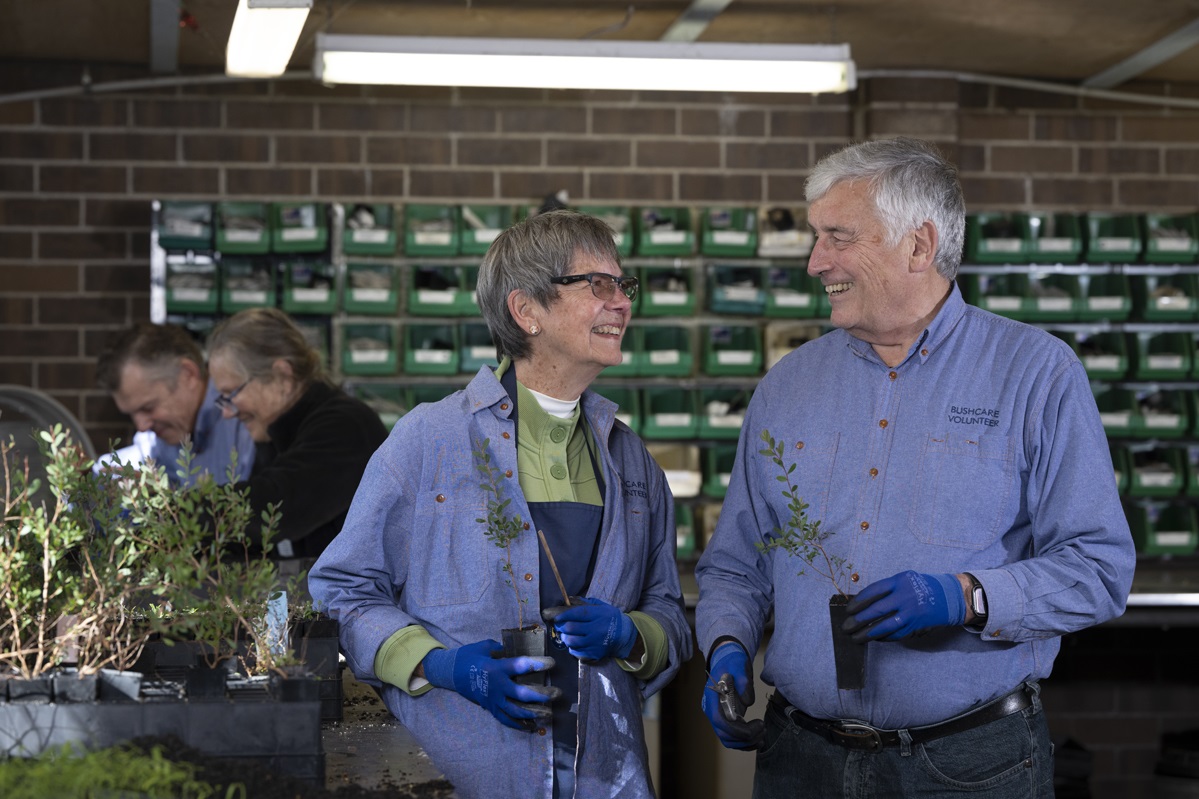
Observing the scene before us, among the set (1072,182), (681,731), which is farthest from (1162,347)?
(681,731)

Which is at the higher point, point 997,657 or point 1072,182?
point 1072,182

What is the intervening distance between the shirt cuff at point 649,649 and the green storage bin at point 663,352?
3251 millimetres

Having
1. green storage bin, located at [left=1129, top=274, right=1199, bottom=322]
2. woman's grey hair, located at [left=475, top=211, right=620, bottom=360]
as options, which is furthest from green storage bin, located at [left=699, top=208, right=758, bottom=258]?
woman's grey hair, located at [left=475, top=211, right=620, bottom=360]

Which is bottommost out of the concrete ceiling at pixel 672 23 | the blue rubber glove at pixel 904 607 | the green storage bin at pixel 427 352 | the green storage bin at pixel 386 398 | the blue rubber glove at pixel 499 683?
the blue rubber glove at pixel 499 683

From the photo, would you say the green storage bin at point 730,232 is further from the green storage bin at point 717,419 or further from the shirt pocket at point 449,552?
the shirt pocket at point 449,552

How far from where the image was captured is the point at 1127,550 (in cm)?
212

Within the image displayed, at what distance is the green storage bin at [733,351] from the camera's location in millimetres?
5625

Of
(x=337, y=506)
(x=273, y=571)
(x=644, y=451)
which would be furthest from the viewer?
(x=337, y=506)

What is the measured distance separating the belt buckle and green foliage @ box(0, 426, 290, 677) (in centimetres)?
94

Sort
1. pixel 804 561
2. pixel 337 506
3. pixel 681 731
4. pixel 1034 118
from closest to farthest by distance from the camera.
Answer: pixel 804 561 → pixel 337 506 → pixel 681 731 → pixel 1034 118

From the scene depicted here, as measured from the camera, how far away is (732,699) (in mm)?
2191

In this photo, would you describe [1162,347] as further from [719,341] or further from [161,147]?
[161,147]

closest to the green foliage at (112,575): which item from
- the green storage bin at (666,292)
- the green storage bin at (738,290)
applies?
the green storage bin at (666,292)

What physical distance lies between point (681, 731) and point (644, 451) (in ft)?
8.23
